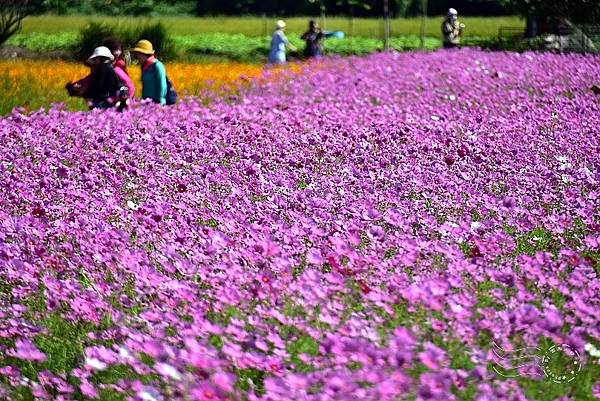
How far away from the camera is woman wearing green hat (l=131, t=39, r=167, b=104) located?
11891 millimetres

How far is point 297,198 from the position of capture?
5.61 metres

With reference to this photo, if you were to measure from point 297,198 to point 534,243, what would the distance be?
1.28 metres

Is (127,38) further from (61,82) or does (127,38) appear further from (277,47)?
(61,82)

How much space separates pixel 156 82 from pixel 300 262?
775cm

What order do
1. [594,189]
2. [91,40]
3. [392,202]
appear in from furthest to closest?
[91,40]
[594,189]
[392,202]

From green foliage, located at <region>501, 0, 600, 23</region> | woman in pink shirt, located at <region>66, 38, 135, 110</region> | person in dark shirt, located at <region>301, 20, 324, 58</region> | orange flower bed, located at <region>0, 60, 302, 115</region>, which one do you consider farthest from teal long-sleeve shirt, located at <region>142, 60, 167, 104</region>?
person in dark shirt, located at <region>301, 20, 324, 58</region>

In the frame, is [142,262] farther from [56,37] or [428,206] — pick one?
[56,37]

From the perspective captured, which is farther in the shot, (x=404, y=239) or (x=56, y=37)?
(x=56, y=37)

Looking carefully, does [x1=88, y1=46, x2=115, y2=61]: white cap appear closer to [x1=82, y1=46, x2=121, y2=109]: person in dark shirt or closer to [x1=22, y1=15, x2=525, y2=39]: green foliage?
[x1=82, y1=46, x2=121, y2=109]: person in dark shirt

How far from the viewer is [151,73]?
39.8 ft

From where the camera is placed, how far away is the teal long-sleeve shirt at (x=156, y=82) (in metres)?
12.0

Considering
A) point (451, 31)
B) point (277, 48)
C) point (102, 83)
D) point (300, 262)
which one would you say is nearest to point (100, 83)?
point (102, 83)

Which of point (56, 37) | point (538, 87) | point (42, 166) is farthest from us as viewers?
point (56, 37)

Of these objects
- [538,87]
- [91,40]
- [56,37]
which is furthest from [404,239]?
[56,37]
